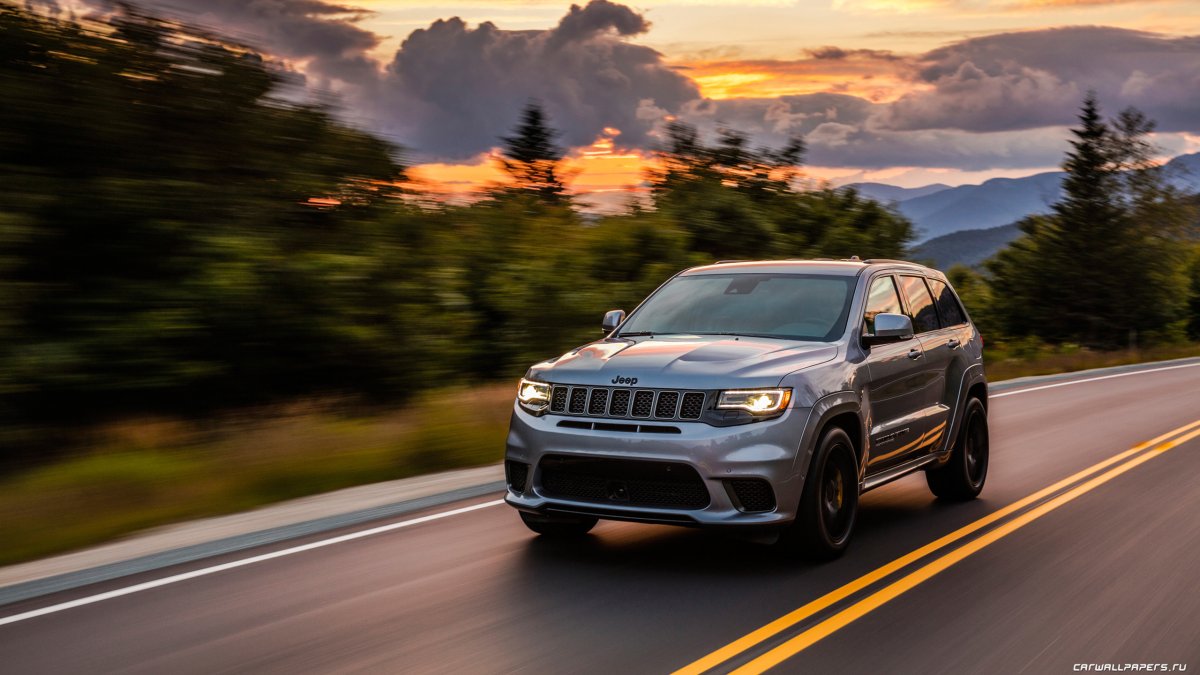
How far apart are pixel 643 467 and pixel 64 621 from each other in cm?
304

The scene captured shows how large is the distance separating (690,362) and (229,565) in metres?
2.98

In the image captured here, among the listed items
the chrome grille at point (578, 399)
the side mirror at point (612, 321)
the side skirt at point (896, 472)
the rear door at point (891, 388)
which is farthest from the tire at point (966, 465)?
the chrome grille at point (578, 399)

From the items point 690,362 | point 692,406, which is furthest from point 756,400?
point 690,362

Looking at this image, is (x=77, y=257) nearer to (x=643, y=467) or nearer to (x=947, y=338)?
(x=643, y=467)

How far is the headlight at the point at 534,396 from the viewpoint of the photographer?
7320 millimetres

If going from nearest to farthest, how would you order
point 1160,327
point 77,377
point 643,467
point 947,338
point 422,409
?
point 643,467 < point 947,338 < point 77,377 < point 422,409 < point 1160,327

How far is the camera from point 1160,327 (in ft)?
194

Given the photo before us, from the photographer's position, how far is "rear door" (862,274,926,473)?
791cm

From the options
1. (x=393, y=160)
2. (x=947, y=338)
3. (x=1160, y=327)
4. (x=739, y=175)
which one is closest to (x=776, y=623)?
(x=947, y=338)

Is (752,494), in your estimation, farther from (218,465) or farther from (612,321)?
(218,465)

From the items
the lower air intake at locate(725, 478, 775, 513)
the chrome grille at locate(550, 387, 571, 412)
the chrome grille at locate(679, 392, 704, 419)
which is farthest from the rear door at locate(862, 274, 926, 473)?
the chrome grille at locate(550, 387, 571, 412)

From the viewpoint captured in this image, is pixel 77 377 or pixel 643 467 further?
pixel 77 377

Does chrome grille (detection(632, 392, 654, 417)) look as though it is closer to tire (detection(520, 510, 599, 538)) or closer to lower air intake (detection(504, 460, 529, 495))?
lower air intake (detection(504, 460, 529, 495))

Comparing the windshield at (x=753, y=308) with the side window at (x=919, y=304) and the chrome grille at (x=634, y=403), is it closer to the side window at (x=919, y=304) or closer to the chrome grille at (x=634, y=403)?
the side window at (x=919, y=304)
